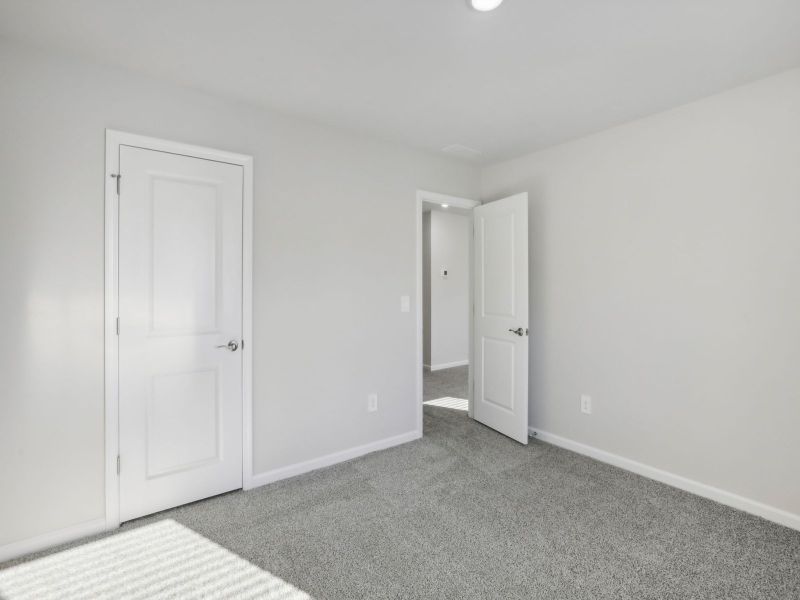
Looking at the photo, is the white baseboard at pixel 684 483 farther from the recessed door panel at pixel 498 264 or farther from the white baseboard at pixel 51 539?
the white baseboard at pixel 51 539

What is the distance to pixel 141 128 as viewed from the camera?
221 cm

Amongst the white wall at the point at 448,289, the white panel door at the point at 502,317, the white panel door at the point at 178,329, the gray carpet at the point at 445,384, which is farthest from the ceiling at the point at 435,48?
the white wall at the point at 448,289

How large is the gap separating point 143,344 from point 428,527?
1869 mm

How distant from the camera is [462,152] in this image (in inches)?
136

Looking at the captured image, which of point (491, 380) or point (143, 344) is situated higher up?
point (143, 344)

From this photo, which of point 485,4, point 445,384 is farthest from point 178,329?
point 445,384

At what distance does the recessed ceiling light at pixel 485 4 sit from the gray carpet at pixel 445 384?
379 cm

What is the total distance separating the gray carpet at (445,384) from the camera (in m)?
4.84

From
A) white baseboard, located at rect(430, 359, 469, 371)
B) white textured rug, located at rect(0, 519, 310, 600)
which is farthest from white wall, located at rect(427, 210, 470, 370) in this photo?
white textured rug, located at rect(0, 519, 310, 600)

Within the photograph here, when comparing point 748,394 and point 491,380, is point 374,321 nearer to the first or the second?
point 491,380

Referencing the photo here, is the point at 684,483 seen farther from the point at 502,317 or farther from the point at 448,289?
the point at 448,289

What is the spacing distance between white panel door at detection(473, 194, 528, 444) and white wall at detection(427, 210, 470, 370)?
7.75 feet

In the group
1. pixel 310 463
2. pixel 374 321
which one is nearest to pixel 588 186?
pixel 374 321

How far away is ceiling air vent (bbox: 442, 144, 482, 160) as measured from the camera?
3326 mm
